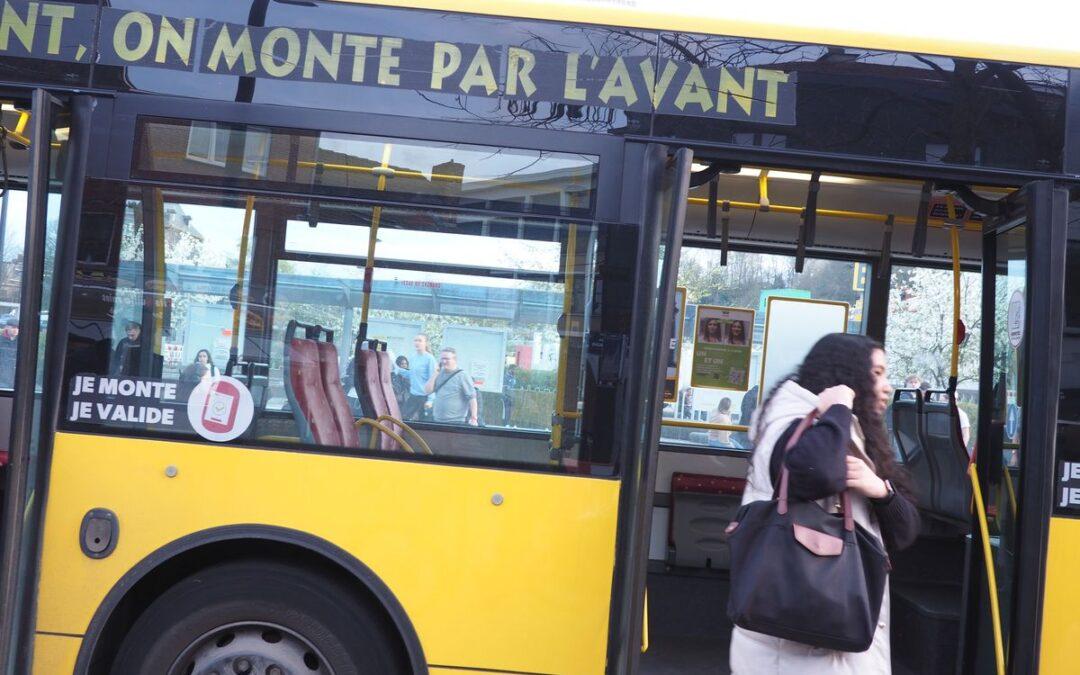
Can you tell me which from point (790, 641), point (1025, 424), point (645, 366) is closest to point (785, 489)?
point (790, 641)

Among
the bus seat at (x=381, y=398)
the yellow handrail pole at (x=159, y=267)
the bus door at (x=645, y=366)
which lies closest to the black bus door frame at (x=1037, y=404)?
the bus door at (x=645, y=366)

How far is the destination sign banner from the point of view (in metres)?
3.46

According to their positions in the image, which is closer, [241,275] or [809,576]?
[809,576]

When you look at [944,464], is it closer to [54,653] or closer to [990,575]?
[990,575]

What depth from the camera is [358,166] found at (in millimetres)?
3451

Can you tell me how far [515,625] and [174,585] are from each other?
1.19 meters

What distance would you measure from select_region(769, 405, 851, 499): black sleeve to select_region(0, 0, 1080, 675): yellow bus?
0.73 metres

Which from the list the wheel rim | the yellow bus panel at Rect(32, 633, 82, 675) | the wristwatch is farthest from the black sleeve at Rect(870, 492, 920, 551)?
the yellow bus panel at Rect(32, 633, 82, 675)

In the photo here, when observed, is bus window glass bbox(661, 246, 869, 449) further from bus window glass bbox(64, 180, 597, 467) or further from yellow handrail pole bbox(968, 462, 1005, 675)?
bus window glass bbox(64, 180, 597, 467)

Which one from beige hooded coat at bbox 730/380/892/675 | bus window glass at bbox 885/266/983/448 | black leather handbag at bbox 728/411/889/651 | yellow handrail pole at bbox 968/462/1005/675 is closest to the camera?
black leather handbag at bbox 728/411/889/651

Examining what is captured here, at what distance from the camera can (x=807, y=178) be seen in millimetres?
4520

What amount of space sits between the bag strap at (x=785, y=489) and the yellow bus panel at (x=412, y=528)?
2.70ft

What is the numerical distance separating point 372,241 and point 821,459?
66.6 inches

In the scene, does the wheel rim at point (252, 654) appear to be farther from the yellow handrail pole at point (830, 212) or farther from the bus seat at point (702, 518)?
the yellow handrail pole at point (830, 212)
